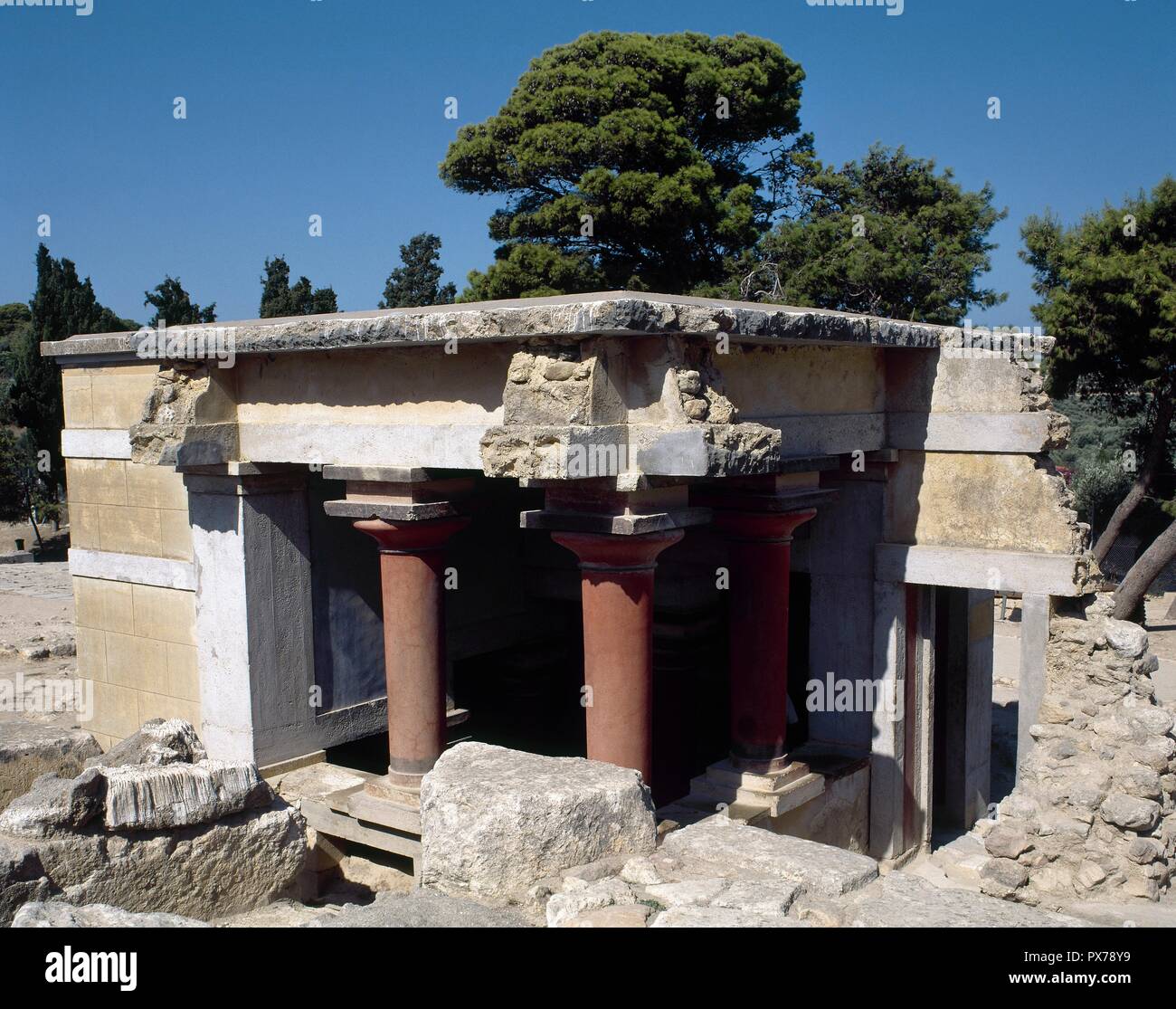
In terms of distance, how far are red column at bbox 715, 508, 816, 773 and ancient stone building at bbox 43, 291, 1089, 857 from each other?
0.02 metres

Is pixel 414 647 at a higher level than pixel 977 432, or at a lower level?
lower

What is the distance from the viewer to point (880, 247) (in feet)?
81.6

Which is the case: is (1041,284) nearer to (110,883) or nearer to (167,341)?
(167,341)

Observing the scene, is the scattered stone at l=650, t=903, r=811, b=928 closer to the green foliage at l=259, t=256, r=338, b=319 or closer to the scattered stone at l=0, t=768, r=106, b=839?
the scattered stone at l=0, t=768, r=106, b=839

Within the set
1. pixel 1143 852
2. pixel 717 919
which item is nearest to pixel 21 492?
pixel 1143 852

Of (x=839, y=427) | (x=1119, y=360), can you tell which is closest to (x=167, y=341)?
(x=839, y=427)

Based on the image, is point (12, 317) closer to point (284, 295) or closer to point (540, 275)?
point (284, 295)

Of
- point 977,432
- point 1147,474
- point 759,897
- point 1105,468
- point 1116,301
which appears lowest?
point 759,897

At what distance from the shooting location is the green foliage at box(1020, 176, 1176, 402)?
1897 centimetres

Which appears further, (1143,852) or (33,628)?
(33,628)

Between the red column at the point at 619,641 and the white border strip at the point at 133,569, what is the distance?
352 centimetres

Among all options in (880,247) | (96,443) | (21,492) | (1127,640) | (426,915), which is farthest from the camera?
(21,492)

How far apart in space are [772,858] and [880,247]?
72.6 ft

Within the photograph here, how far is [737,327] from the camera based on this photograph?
6316 millimetres
